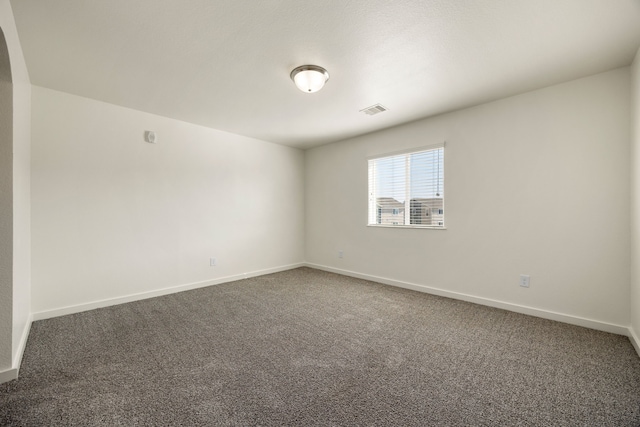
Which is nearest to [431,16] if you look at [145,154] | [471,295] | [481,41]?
[481,41]

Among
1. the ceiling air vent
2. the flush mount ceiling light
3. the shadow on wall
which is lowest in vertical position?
the shadow on wall

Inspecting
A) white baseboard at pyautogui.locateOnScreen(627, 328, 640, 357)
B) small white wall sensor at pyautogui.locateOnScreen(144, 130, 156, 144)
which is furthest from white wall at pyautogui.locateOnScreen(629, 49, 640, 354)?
small white wall sensor at pyautogui.locateOnScreen(144, 130, 156, 144)

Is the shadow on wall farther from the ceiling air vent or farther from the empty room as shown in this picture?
the ceiling air vent

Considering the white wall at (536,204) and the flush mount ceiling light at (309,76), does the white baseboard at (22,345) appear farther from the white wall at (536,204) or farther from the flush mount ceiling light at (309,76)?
the white wall at (536,204)

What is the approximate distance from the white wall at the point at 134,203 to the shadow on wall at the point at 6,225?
1.34m

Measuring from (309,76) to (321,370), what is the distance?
7.89 ft

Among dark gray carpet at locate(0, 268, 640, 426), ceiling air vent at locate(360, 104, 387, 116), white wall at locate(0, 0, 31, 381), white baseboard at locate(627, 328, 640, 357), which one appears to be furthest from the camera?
ceiling air vent at locate(360, 104, 387, 116)

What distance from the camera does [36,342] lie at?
228 centimetres

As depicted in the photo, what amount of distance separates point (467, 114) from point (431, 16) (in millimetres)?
1889

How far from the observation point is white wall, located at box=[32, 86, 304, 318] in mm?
2875

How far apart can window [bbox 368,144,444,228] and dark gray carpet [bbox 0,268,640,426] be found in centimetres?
132

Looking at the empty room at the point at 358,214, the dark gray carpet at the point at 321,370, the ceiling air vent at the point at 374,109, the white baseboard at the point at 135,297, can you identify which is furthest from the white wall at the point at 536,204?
the white baseboard at the point at 135,297

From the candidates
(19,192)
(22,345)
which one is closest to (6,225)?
(19,192)

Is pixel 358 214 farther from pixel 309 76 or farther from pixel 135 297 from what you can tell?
pixel 135 297
